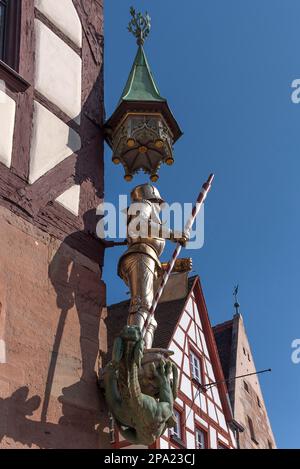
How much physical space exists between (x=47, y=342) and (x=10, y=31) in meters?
2.06

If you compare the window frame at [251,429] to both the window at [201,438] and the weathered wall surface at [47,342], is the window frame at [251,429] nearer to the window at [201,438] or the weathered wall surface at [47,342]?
the window at [201,438]

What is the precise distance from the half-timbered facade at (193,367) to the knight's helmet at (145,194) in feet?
27.5

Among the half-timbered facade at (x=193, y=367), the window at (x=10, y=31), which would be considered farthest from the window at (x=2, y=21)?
the half-timbered facade at (x=193, y=367)

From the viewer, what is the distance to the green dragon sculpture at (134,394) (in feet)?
14.3

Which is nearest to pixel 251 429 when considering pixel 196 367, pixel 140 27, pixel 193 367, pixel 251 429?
pixel 251 429

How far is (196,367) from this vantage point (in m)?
16.4

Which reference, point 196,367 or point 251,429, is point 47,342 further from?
point 251,429

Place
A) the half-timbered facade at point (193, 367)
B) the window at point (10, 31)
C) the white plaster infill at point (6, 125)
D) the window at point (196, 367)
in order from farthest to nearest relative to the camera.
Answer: the window at point (196, 367), the half-timbered facade at point (193, 367), the window at point (10, 31), the white plaster infill at point (6, 125)

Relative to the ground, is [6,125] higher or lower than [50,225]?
higher

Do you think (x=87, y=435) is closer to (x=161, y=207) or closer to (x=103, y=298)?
(x=103, y=298)

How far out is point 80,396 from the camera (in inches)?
185

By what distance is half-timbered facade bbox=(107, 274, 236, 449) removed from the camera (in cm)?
1477

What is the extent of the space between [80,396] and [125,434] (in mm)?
347

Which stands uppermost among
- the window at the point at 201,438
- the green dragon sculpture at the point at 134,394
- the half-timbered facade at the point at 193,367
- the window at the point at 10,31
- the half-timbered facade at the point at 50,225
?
the half-timbered facade at the point at 193,367
